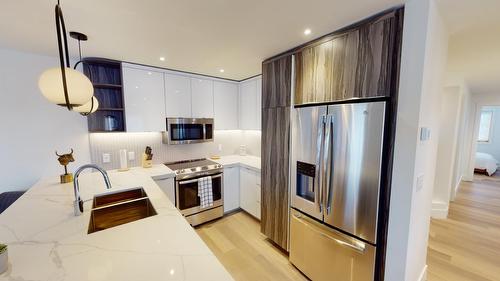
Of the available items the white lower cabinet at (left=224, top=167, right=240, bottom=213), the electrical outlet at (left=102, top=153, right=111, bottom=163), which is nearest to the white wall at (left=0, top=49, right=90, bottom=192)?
the electrical outlet at (left=102, top=153, right=111, bottom=163)

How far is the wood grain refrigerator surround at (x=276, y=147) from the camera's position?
217cm

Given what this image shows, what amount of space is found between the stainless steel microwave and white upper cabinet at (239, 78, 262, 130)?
611 millimetres

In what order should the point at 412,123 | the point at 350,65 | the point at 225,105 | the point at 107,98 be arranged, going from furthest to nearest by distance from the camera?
the point at 225,105, the point at 107,98, the point at 350,65, the point at 412,123

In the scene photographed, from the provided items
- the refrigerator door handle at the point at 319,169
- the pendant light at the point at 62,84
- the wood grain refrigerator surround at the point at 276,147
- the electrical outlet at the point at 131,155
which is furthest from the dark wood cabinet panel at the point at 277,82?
the electrical outlet at the point at 131,155

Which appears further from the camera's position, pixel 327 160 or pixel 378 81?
pixel 327 160

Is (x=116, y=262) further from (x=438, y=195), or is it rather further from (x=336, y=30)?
(x=438, y=195)

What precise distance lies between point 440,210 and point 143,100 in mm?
4980

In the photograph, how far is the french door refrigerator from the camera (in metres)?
1.46

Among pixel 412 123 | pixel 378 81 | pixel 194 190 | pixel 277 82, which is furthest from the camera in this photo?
pixel 194 190

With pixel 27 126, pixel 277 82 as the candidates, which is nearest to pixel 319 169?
pixel 277 82

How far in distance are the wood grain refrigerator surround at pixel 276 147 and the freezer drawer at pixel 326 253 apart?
222 mm

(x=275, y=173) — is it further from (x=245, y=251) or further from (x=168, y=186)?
(x=168, y=186)

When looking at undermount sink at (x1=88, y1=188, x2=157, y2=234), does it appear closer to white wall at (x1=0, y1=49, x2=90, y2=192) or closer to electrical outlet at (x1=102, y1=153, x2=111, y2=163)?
electrical outlet at (x1=102, y1=153, x2=111, y2=163)

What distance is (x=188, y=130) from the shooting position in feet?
9.98
